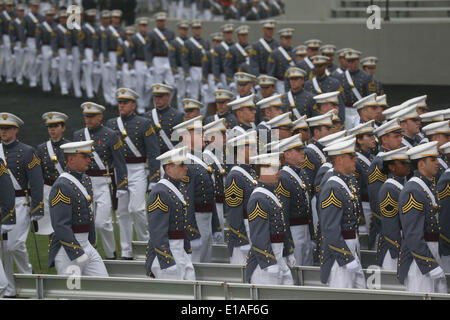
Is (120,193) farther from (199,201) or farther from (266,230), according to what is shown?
(266,230)

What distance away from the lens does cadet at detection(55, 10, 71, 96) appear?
2055 cm

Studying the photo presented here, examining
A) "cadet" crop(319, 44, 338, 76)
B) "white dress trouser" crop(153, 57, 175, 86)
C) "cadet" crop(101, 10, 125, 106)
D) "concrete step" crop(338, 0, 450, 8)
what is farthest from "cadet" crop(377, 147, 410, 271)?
"concrete step" crop(338, 0, 450, 8)

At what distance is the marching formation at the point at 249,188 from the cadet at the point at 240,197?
0.04 ft

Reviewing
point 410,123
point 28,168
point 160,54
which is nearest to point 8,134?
point 28,168

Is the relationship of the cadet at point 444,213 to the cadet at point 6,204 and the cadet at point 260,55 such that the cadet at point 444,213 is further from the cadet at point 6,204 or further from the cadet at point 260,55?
the cadet at point 260,55

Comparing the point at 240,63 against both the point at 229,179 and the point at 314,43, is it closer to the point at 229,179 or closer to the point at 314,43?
the point at 314,43

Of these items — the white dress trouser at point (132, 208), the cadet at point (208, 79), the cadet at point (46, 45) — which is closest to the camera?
the white dress trouser at point (132, 208)

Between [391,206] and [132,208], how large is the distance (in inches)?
157

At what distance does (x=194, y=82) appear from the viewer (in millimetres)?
18906

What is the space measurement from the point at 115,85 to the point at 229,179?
11.4 metres

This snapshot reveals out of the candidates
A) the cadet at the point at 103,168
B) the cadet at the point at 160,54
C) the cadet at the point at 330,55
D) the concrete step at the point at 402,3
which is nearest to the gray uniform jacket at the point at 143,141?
the cadet at the point at 103,168

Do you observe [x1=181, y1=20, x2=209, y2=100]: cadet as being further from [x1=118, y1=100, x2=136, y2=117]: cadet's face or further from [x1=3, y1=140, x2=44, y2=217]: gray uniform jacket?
[x1=3, y1=140, x2=44, y2=217]: gray uniform jacket

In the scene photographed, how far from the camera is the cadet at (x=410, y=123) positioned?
1043 centimetres

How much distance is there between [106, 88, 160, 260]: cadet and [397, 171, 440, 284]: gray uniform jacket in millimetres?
4207
